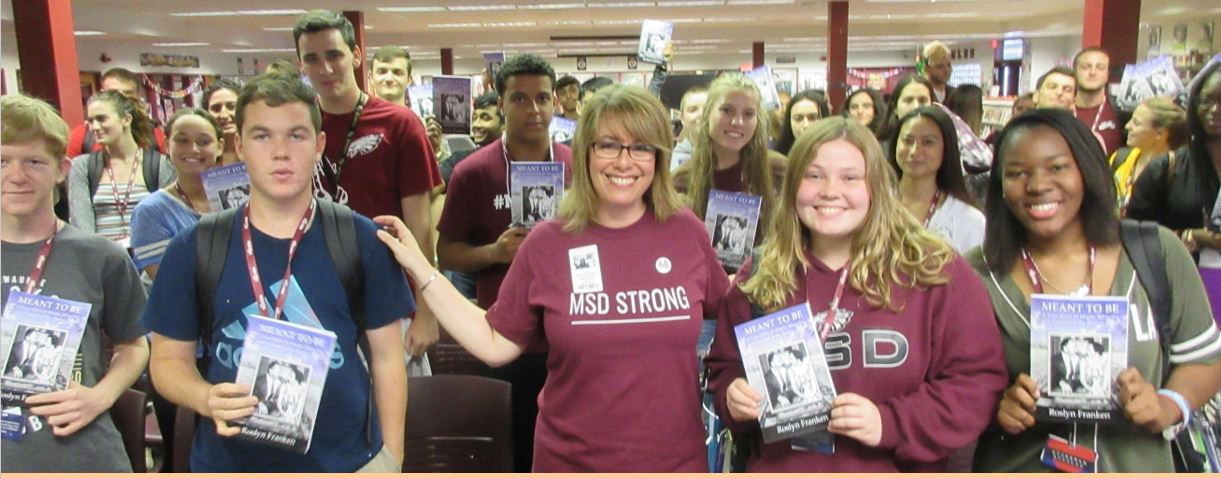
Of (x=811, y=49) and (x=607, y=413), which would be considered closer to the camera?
(x=607, y=413)

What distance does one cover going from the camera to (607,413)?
1.70 m

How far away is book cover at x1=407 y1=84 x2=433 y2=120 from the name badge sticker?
349 cm

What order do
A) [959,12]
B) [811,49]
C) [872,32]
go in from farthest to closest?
[811,49] → [872,32] → [959,12]

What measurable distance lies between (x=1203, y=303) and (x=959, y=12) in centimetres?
1589

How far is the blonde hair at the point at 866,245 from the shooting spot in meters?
1.57

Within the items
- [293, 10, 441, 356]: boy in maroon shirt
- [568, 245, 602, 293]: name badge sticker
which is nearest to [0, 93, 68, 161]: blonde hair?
[293, 10, 441, 356]: boy in maroon shirt

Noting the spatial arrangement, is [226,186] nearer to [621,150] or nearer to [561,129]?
[621,150]

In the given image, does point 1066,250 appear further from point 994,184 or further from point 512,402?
point 512,402

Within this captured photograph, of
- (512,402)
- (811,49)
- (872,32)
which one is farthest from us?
(811,49)

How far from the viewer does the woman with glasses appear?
5.54 ft

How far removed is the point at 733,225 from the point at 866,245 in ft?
2.85

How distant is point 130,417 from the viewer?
6.88ft

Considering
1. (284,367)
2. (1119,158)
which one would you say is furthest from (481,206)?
(1119,158)

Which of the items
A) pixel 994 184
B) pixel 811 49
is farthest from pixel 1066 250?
pixel 811 49
